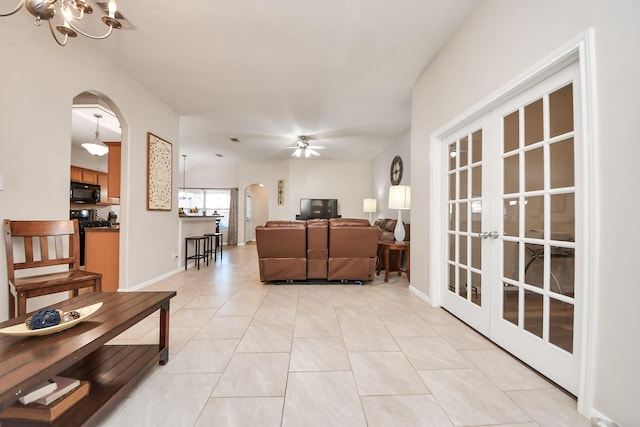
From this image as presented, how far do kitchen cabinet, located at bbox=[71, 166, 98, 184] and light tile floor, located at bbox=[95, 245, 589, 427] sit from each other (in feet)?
17.0

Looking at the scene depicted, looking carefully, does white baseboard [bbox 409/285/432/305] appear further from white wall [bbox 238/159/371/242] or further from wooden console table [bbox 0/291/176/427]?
white wall [bbox 238/159/371/242]

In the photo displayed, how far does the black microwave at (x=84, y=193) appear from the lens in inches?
210

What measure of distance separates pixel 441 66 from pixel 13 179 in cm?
395

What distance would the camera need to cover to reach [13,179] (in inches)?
79.4

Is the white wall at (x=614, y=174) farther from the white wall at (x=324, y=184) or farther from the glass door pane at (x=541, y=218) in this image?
the white wall at (x=324, y=184)

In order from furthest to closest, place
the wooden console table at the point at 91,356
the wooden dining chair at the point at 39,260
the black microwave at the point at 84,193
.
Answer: the black microwave at the point at 84,193
the wooden dining chair at the point at 39,260
the wooden console table at the point at 91,356

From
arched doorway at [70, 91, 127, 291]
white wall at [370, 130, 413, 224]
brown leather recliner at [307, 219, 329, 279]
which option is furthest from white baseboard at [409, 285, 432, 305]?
arched doorway at [70, 91, 127, 291]

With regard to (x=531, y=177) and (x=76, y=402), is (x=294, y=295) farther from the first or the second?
(x=531, y=177)

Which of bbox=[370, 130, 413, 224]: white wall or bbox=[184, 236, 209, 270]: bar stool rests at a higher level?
bbox=[370, 130, 413, 224]: white wall

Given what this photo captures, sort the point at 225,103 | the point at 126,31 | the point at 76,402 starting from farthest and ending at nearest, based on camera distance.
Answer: the point at 225,103 < the point at 126,31 < the point at 76,402

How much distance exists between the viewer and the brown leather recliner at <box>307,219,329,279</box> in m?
3.60

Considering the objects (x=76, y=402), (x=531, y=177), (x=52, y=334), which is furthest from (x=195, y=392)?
(x=531, y=177)

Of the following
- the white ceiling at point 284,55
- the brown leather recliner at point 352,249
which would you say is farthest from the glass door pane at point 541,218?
the brown leather recliner at point 352,249

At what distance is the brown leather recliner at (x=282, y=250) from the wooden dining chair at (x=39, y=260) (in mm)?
1774
